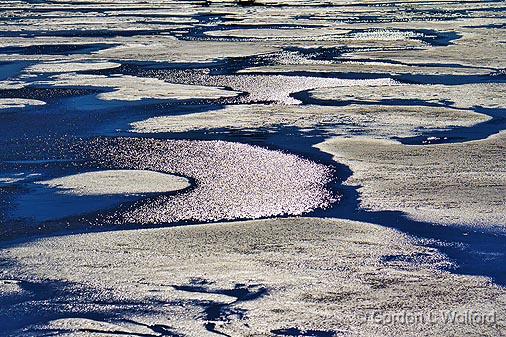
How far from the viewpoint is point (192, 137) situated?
856 cm

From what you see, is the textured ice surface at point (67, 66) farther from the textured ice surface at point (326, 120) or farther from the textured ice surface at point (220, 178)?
the textured ice surface at point (220, 178)

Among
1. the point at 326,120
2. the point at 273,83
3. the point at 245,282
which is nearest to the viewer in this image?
the point at 245,282

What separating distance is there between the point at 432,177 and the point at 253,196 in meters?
1.30

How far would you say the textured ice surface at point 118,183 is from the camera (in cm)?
653

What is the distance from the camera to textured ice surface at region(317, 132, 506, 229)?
5879 millimetres

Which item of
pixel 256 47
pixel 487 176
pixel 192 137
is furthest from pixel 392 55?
pixel 487 176

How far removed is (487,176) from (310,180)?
121cm

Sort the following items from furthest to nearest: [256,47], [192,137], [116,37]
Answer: [116,37] → [256,47] → [192,137]

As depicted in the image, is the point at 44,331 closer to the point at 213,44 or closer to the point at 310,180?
the point at 310,180

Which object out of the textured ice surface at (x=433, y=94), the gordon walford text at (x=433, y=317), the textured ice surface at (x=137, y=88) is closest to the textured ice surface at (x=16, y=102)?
the textured ice surface at (x=137, y=88)

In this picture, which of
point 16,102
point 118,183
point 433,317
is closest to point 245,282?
point 433,317

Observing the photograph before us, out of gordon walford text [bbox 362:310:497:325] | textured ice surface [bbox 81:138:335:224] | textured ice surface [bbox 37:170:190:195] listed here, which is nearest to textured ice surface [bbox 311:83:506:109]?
textured ice surface [bbox 81:138:335:224]

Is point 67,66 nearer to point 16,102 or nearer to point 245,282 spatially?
point 16,102

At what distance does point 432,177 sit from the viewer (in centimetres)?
680
